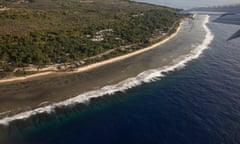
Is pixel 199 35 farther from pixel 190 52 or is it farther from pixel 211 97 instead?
pixel 211 97

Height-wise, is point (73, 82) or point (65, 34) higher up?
point (65, 34)

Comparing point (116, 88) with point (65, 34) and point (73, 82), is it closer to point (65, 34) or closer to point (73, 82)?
point (73, 82)

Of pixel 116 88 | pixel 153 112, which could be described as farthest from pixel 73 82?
pixel 153 112

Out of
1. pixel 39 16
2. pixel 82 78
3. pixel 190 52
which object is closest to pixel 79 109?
pixel 82 78

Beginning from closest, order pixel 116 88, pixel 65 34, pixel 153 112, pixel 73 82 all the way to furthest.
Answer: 1. pixel 153 112
2. pixel 116 88
3. pixel 73 82
4. pixel 65 34

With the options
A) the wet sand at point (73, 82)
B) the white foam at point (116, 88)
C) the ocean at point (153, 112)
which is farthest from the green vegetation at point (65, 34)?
the ocean at point (153, 112)

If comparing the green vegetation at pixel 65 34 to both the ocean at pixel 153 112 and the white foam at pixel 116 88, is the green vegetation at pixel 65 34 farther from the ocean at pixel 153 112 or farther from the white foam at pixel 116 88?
the ocean at pixel 153 112

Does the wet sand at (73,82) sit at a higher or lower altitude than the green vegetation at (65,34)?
lower
